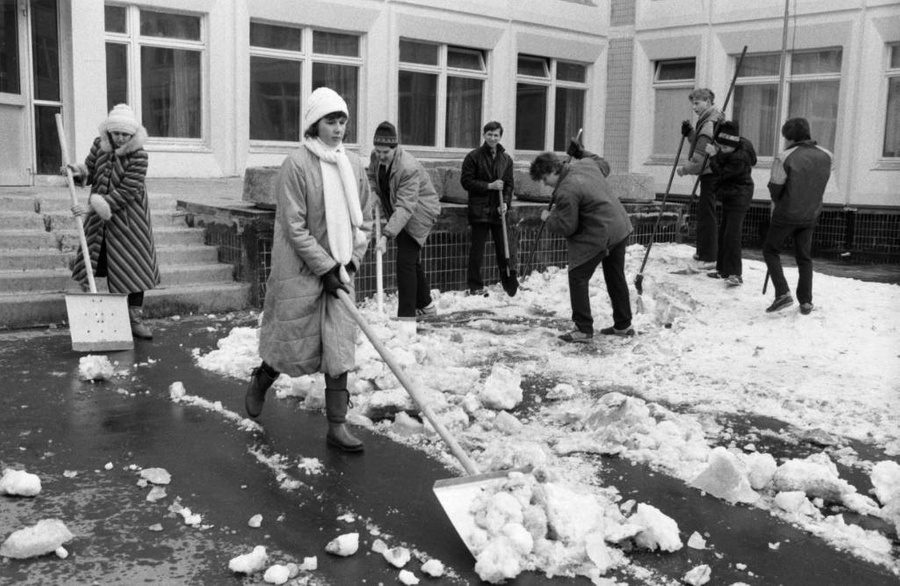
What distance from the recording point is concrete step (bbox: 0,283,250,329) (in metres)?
8.44

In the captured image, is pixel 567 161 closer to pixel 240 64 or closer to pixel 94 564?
pixel 94 564

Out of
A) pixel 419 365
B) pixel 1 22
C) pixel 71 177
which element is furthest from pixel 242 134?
pixel 419 365

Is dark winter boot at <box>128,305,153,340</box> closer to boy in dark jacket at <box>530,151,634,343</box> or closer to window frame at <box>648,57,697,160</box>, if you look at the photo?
boy in dark jacket at <box>530,151,634,343</box>

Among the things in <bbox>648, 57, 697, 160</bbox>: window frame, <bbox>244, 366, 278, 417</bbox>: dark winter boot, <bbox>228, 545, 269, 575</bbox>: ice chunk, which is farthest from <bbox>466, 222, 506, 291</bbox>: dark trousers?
<bbox>648, 57, 697, 160</bbox>: window frame

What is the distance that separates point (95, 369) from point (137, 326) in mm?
1395

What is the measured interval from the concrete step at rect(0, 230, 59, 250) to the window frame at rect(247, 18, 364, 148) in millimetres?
6529

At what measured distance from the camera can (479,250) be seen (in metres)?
10.9

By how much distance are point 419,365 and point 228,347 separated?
162 cm

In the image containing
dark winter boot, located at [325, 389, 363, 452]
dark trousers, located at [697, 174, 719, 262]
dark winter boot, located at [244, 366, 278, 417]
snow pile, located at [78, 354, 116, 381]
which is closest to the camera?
dark winter boot, located at [325, 389, 363, 452]

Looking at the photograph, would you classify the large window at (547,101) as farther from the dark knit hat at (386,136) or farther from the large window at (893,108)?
the dark knit hat at (386,136)

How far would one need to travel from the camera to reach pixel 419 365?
716cm

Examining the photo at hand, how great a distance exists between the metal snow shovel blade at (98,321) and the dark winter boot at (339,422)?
305cm

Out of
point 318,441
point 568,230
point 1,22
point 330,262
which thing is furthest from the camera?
point 1,22

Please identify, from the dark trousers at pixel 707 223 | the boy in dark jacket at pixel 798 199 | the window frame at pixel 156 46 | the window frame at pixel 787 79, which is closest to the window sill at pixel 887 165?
the window frame at pixel 787 79
